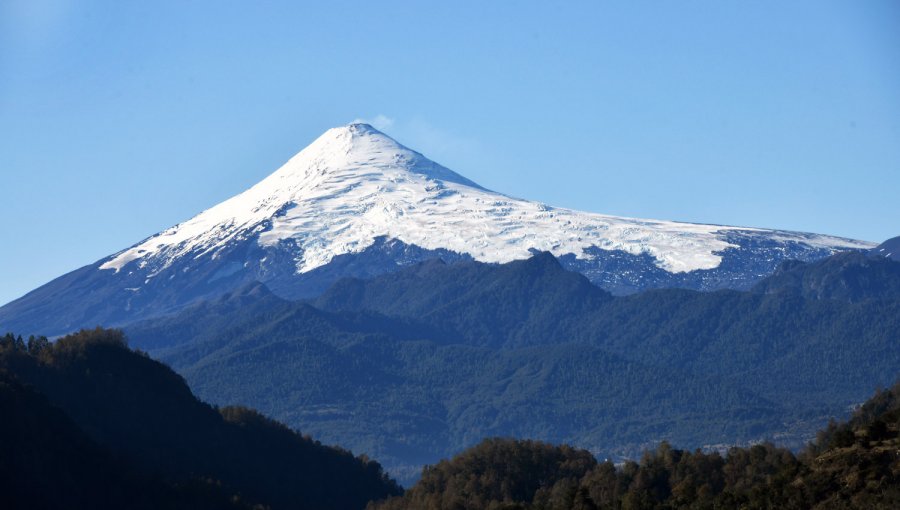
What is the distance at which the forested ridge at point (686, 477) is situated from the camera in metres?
104

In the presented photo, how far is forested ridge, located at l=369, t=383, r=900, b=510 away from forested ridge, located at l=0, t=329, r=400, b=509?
15.8 meters

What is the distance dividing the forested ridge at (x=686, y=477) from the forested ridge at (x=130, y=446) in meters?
15.8

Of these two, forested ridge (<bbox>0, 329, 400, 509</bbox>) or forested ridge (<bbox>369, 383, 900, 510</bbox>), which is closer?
forested ridge (<bbox>369, 383, 900, 510</bbox>)

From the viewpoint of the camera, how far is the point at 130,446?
170m

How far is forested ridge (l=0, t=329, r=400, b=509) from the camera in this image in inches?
5787

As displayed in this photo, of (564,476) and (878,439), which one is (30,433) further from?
(878,439)

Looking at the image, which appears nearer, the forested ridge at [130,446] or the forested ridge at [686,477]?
the forested ridge at [686,477]

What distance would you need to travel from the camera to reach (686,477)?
478ft

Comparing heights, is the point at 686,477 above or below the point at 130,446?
below

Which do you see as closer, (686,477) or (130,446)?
(686,477)

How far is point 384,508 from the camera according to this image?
164m

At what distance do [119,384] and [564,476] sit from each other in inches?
1819

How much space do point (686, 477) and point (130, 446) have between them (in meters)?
53.4

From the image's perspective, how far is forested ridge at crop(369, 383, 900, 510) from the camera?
10375 centimetres
